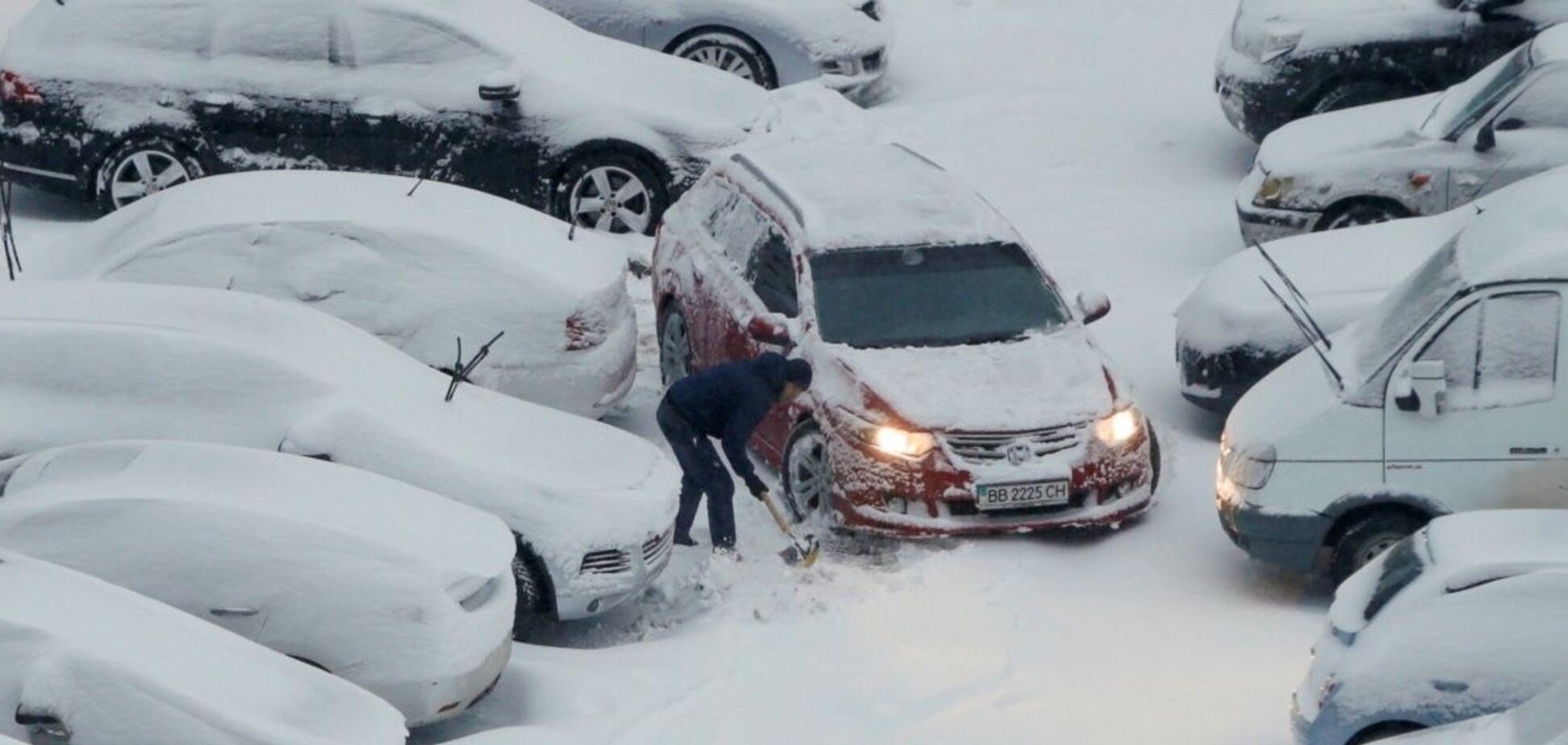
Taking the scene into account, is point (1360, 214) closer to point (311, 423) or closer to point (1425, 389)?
point (1425, 389)

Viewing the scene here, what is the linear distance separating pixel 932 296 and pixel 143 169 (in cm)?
577

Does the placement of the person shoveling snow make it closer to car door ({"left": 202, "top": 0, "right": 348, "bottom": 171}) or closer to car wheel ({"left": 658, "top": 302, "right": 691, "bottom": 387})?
car wheel ({"left": 658, "top": 302, "right": 691, "bottom": 387})

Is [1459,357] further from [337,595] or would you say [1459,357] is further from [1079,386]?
[337,595]

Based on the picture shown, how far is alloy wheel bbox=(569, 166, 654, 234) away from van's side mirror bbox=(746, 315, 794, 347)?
11.9 ft

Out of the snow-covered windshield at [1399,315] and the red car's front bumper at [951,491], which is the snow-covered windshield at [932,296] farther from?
the snow-covered windshield at [1399,315]

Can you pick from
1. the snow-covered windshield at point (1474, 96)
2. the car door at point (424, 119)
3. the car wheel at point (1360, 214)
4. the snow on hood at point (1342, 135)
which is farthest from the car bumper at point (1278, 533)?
the car door at point (424, 119)

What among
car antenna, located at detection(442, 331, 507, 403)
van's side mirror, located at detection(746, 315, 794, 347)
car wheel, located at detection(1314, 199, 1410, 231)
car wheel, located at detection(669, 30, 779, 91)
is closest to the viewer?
car antenna, located at detection(442, 331, 507, 403)

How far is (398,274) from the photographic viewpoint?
1186cm

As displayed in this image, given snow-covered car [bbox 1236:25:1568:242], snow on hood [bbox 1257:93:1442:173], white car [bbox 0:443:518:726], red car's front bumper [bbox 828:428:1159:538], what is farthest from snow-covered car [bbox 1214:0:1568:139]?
white car [bbox 0:443:518:726]

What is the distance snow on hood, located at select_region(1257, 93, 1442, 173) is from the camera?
13.8 m

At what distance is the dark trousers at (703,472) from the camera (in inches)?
433

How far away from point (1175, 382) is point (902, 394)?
2887 millimetres

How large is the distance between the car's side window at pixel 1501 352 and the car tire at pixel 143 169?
816 centimetres

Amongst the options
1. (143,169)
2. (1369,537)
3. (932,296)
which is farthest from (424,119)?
(1369,537)
